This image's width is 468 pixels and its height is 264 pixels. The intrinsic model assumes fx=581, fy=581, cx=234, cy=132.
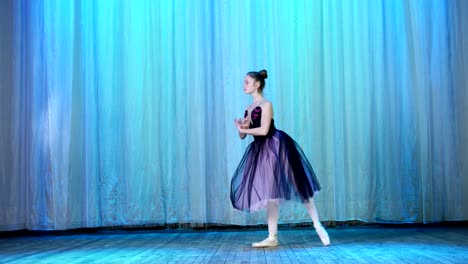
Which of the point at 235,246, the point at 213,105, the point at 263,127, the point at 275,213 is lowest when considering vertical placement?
the point at 235,246

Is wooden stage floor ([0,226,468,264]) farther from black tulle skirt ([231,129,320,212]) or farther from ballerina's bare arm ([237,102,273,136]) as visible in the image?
ballerina's bare arm ([237,102,273,136])

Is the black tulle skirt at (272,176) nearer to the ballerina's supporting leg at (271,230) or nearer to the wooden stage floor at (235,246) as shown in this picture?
the ballerina's supporting leg at (271,230)

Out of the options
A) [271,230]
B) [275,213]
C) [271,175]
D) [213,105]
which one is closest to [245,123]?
[271,175]

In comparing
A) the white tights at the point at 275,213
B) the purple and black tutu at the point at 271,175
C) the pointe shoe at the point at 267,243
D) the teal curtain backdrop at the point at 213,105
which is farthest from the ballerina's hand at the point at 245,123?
the teal curtain backdrop at the point at 213,105

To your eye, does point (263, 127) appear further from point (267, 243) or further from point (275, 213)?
point (267, 243)

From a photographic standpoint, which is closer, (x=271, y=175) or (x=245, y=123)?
(x=271, y=175)

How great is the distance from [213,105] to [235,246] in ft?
5.64

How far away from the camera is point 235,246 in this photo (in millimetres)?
3906

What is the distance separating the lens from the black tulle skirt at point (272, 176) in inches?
145

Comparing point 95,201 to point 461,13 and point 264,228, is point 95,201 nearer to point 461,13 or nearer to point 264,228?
point 264,228

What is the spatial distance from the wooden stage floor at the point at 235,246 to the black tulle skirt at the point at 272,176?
323 millimetres

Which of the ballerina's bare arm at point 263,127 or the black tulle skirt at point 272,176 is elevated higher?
the ballerina's bare arm at point 263,127

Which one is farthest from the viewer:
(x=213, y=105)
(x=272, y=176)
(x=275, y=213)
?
(x=213, y=105)

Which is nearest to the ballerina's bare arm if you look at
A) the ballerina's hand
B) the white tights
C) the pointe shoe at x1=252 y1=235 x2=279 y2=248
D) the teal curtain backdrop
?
the ballerina's hand
